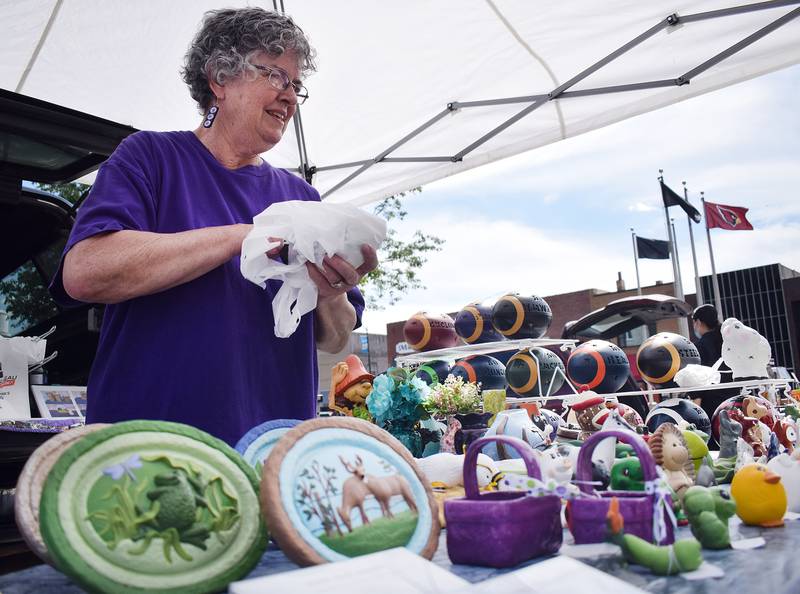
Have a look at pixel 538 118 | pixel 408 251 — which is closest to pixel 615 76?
pixel 538 118

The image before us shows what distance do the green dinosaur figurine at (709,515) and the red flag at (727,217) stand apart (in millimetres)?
17364

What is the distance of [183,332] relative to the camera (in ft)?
3.67

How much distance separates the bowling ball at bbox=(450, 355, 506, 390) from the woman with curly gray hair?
421cm

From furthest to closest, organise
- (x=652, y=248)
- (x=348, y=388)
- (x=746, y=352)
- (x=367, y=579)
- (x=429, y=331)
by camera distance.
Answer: (x=652, y=248) < (x=429, y=331) < (x=746, y=352) < (x=348, y=388) < (x=367, y=579)

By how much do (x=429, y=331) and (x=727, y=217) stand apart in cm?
1346

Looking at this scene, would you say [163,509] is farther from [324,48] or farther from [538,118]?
[538,118]

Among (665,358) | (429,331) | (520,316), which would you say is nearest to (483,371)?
(520,316)

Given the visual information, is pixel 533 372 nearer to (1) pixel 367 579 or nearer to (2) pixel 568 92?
(2) pixel 568 92

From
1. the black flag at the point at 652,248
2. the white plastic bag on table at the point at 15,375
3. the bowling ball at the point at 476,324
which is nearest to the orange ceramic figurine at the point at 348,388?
the white plastic bag on table at the point at 15,375

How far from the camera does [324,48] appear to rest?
337 cm

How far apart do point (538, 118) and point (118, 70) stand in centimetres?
224

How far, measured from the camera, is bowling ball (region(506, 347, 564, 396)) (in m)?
5.39

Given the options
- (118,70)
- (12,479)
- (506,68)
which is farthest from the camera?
(506,68)

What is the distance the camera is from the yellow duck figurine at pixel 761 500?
3.15ft
